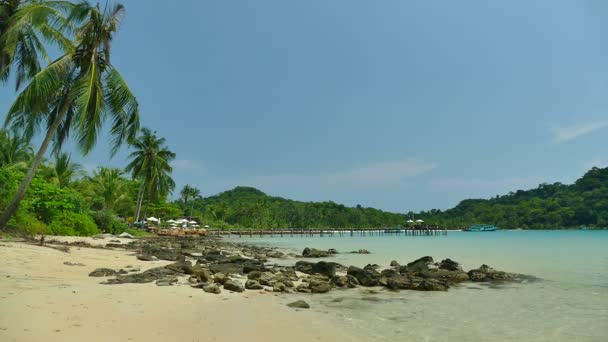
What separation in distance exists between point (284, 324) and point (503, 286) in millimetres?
9429

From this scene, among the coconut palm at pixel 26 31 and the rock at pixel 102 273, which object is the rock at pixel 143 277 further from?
the coconut palm at pixel 26 31

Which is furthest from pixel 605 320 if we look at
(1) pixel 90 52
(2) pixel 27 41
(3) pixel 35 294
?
(2) pixel 27 41

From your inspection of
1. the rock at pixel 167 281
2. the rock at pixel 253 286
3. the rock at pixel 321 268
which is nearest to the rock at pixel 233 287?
the rock at pixel 253 286

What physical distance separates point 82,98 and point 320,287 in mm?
9773

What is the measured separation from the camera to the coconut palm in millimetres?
12148

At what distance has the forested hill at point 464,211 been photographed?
290 ft

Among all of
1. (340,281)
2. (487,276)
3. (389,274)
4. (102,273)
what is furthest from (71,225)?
(487,276)

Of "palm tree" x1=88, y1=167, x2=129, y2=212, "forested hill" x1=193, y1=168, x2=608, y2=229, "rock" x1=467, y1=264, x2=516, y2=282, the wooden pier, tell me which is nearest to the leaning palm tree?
"rock" x1=467, y1=264, x2=516, y2=282

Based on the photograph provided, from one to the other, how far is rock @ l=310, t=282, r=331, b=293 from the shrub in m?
15.4

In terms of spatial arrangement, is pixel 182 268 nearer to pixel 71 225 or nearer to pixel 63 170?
pixel 71 225

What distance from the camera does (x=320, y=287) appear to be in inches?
448

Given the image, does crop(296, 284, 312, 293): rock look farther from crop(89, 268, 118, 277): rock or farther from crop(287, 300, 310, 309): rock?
crop(89, 268, 118, 277): rock

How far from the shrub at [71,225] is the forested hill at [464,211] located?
5609 cm

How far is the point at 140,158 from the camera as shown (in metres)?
43.8
